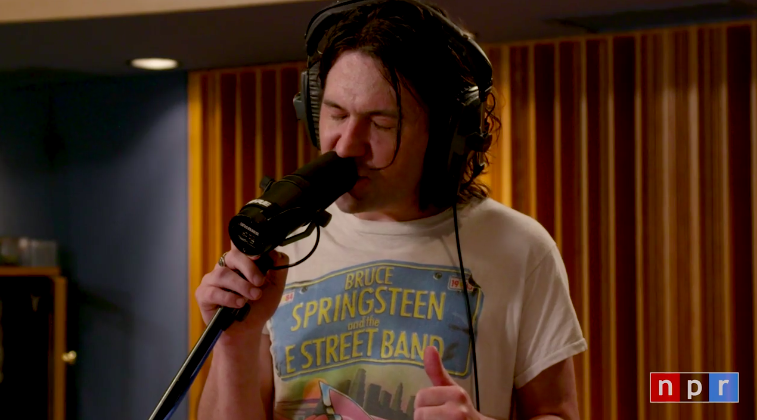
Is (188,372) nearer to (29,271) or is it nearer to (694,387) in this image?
(694,387)

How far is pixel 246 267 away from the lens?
829mm

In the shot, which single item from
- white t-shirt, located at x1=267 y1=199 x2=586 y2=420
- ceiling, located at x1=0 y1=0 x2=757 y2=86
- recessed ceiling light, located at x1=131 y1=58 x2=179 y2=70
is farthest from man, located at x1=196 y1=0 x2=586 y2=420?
recessed ceiling light, located at x1=131 y1=58 x2=179 y2=70

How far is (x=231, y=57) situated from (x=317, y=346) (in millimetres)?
1982

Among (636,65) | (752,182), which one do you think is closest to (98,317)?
(636,65)

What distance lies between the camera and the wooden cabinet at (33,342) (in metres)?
2.96

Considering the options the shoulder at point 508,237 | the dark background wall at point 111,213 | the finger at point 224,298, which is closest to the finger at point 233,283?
the finger at point 224,298

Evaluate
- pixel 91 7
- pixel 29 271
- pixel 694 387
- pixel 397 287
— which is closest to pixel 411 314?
pixel 397 287

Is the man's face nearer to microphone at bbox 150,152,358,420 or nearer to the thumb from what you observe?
microphone at bbox 150,152,358,420

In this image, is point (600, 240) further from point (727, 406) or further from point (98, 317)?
point (98, 317)

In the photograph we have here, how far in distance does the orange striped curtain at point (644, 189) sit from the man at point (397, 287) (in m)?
1.45

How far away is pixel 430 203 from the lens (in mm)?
1101

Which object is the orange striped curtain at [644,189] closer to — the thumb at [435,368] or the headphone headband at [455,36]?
the headphone headband at [455,36]

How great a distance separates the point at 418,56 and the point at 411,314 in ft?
1.09

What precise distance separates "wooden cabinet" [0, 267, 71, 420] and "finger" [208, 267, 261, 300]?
94.7 inches
